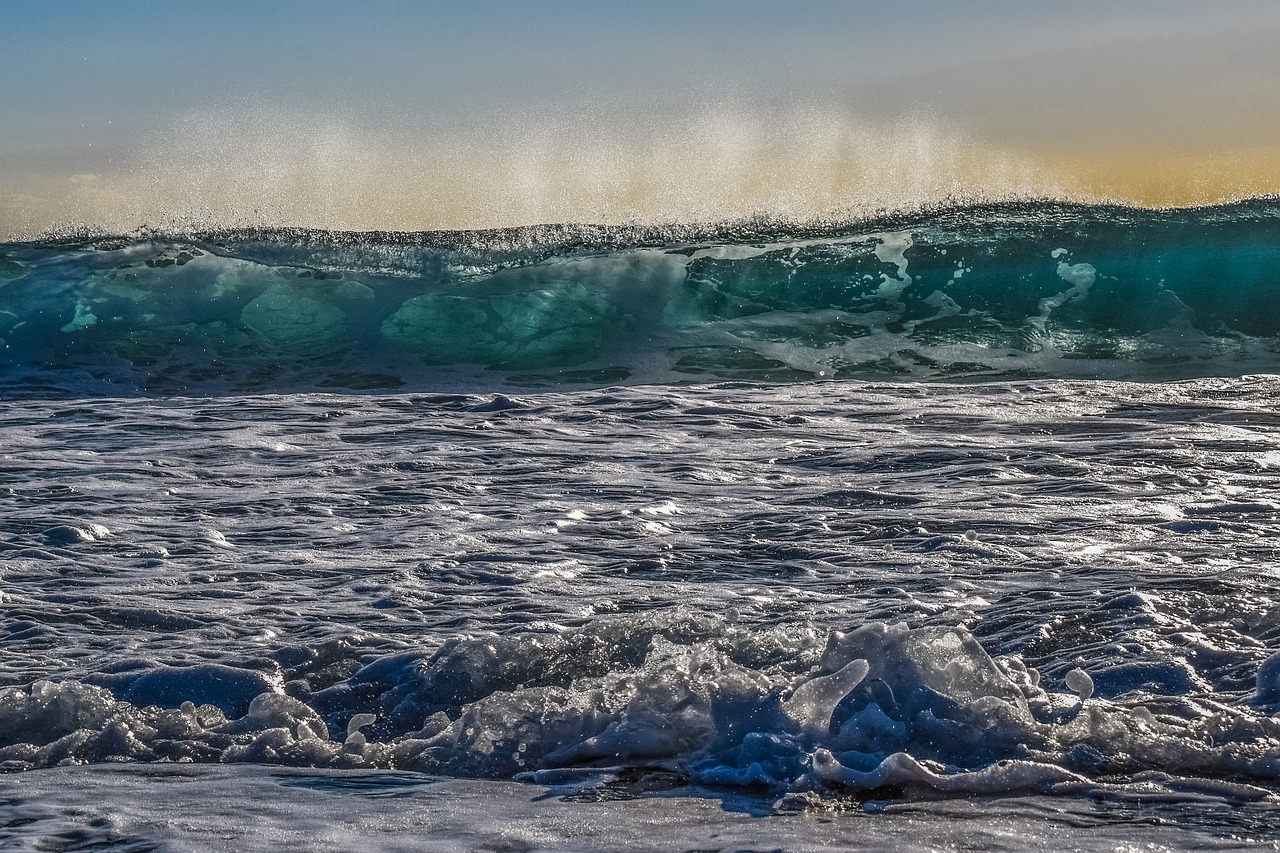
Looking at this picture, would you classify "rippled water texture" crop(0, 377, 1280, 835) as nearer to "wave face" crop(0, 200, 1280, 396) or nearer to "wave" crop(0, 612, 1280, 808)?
"wave" crop(0, 612, 1280, 808)

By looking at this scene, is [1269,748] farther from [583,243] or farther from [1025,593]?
[583,243]

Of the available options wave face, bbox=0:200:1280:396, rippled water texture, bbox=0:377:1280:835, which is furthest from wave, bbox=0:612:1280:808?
wave face, bbox=0:200:1280:396

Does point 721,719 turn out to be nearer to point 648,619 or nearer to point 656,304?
point 648,619

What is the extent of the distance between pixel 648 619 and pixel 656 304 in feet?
34.0

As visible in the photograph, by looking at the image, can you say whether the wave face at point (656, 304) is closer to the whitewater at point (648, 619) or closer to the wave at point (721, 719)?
the whitewater at point (648, 619)

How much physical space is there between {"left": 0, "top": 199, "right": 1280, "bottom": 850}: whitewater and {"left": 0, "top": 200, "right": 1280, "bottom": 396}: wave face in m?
2.17

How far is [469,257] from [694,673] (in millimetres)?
12165

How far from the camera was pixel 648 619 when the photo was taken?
318 centimetres

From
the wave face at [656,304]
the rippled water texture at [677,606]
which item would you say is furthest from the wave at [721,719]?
the wave face at [656,304]

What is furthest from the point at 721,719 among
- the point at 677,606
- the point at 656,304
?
the point at 656,304

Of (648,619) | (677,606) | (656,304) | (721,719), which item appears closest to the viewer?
(721,719)

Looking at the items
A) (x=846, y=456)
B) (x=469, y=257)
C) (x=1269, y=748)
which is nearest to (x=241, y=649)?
(x=1269, y=748)

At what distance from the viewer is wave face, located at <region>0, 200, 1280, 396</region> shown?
38.7 feet

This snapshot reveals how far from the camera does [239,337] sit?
1285cm
